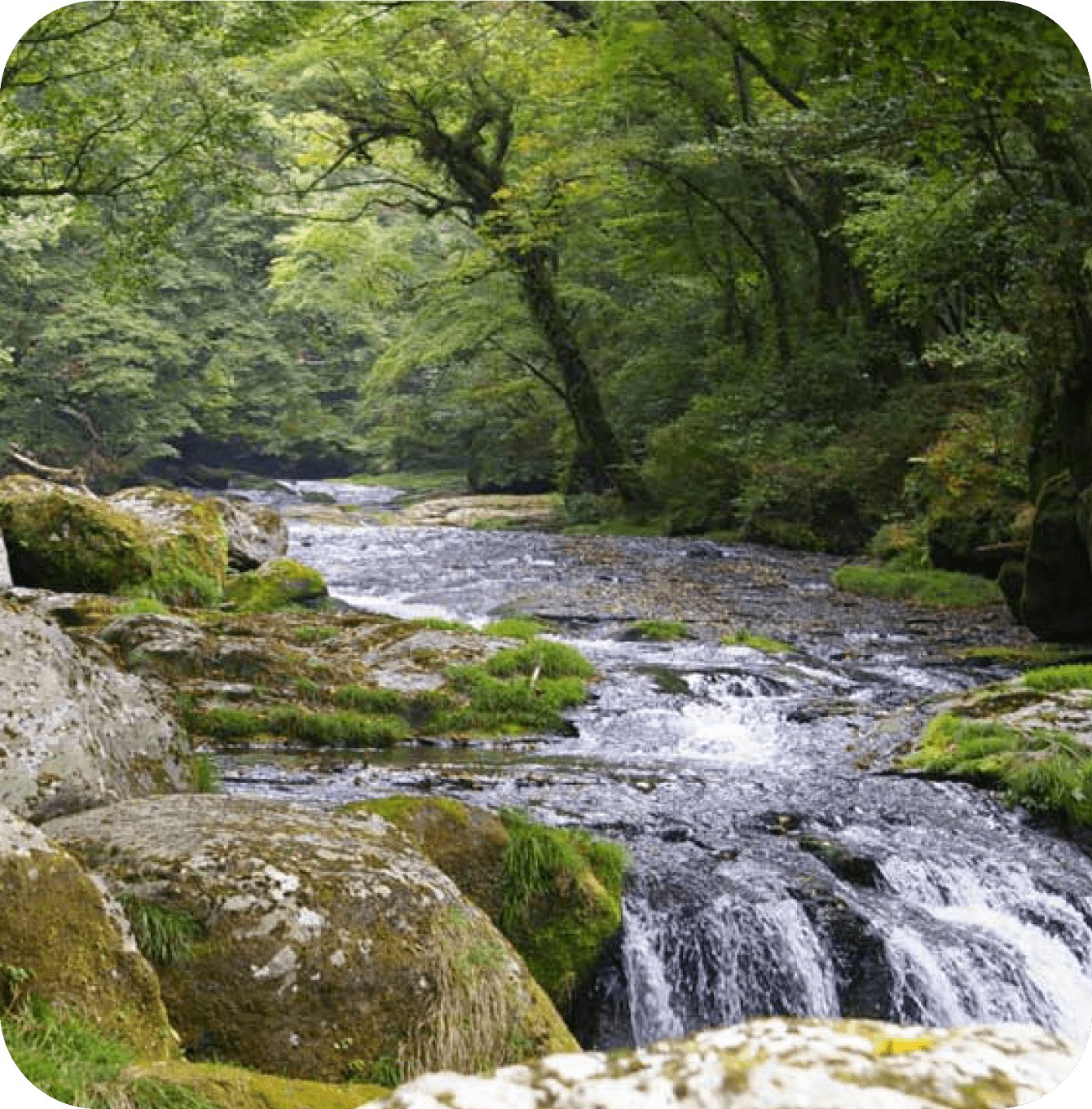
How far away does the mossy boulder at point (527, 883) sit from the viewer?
4473mm

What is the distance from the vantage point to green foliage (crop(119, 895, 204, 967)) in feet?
10.7

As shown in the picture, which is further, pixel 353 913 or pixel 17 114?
pixel 17 114

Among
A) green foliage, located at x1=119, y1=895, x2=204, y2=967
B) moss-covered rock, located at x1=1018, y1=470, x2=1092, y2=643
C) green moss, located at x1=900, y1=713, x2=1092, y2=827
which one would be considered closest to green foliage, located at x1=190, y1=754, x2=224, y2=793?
green foliage, located at x1=119, y1=895, x2=204, y2=967

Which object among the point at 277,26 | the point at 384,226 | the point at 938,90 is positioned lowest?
the point at 938,90

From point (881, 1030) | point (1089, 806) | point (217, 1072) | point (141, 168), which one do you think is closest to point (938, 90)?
point (1089, 806)

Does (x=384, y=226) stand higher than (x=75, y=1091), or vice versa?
(x=384, y=226)

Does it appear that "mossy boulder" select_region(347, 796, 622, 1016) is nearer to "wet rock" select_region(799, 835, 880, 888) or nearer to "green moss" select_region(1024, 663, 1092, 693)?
"wet rock" select_region(799, 835, 880, 888)

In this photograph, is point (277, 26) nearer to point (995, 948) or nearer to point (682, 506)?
point (995, 948)

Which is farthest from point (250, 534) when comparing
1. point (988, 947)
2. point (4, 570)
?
point (988, 947)

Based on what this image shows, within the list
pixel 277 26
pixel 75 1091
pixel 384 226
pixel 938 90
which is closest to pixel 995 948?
pixel 75 1091

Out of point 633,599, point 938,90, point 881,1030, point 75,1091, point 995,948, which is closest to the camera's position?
point 881,1030

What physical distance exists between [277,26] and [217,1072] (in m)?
7.65

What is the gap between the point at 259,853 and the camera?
3525mm

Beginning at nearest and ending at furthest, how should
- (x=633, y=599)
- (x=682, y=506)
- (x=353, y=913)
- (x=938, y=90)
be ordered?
1. (x=353, y=913)
2. (x=938, y=90)
3. (x=633, y=599)
4. (x=682, y=506)
